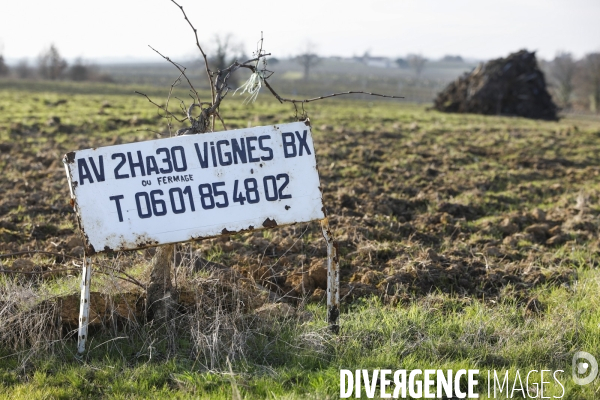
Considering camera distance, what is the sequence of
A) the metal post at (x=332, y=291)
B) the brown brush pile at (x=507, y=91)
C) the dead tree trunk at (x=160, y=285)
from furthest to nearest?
the brown brush pile at (x=507, y=91), the dead tree trunk at (x=160, y=285), the metal post at (x=332, y=291)

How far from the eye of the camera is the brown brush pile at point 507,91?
23156mm

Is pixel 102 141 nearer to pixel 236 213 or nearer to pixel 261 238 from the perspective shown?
pixel 261 238

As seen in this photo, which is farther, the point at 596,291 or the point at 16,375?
the point at 596,291

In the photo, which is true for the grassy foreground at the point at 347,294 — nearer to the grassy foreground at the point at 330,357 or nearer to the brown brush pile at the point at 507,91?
the grassy foreground at the point at 330,357

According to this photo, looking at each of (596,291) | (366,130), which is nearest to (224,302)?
(596,291)

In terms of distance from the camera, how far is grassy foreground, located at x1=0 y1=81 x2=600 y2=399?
3504 mm

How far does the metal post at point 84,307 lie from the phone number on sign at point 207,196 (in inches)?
15.2

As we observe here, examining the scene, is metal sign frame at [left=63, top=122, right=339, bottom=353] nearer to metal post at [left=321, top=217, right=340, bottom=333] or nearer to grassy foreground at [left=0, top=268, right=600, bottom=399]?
metal post at [left=321, top=217, right=340, bottom=333]

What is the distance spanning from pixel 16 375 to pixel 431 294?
10.1 feet

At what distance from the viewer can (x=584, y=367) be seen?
11.8 ft

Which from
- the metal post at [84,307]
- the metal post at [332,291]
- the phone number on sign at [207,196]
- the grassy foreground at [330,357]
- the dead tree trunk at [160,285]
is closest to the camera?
the grassy foreground at [330,357]

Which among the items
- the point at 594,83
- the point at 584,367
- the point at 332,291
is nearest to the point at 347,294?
the point at 332,291

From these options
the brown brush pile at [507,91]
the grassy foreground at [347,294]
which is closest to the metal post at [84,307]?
the grassy foreground at [347,294]

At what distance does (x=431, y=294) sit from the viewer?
15.3 ft
